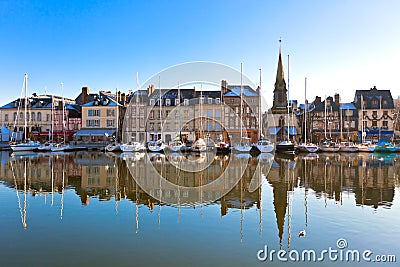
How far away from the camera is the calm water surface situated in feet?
22.7

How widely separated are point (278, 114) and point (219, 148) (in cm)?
1783

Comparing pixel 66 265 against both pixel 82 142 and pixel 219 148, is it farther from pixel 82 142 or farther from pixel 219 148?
pixel 82 142

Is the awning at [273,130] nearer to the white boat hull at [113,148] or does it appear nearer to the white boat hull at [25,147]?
the white boat hull at [113,148]

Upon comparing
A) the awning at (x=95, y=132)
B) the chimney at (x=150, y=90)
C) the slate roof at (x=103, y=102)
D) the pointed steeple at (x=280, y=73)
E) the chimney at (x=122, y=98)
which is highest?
the pointed steeple at (x=280, y=73)

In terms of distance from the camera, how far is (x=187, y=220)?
959 cm

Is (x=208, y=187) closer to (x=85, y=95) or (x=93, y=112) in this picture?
(x=93, y=112)

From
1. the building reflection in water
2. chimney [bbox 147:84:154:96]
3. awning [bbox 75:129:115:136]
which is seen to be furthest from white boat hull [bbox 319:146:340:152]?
awning [bbox 75:129:115:136]

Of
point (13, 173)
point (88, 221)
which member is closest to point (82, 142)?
point (13, 173)

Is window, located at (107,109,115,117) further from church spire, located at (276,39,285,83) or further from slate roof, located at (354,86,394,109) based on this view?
slate roof, located at (354,86,394,109)

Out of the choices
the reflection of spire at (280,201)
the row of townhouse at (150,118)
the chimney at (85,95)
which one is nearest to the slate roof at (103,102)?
the row of townhouse at (150,118)

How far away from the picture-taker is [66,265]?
20.7 feet

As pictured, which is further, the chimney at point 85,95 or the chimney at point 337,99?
the chimney at point 337,99

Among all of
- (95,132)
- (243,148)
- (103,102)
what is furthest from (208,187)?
(103,102)

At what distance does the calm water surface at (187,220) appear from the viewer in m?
6.93
